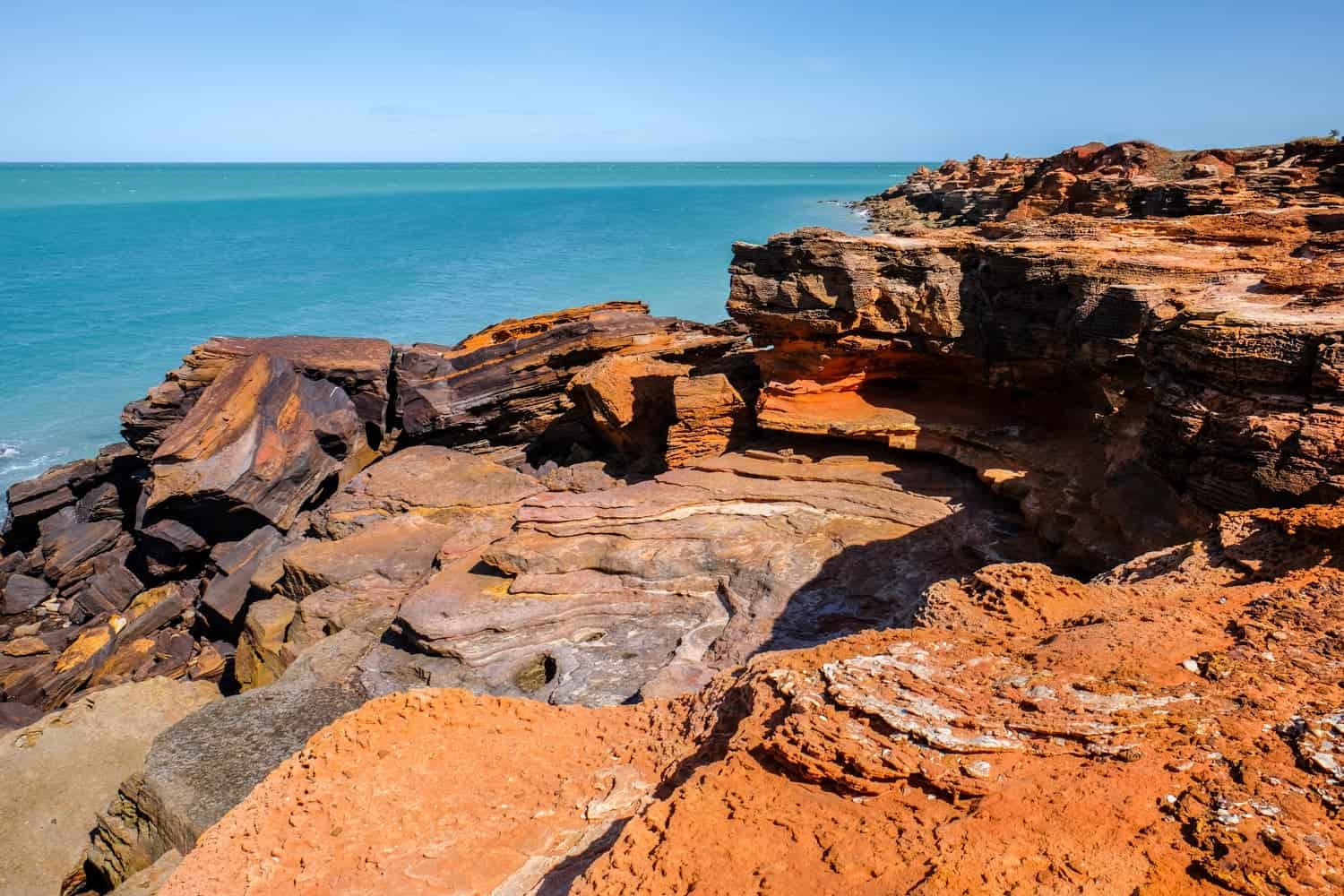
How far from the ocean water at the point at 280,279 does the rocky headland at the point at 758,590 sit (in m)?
14.5

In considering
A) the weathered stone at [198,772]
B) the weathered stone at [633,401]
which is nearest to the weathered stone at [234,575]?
the weathered stone at [198,772]

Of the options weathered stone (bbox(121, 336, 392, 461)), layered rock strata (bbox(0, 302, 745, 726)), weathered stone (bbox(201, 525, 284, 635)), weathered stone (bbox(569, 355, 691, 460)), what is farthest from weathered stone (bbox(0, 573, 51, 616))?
weathered stone (bbox(569, 355, 691, 460))

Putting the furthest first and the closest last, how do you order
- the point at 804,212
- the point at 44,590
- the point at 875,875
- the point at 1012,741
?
the point at 804,212
the point at 44,590
the point at 1012,741
the point at 875,875

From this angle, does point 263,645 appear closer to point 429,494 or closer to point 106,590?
point 429,494

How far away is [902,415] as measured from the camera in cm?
1123

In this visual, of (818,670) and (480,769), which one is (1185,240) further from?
(480,769)

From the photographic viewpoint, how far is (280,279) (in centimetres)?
5747

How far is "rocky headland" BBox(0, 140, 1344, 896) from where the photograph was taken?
3.12 metres

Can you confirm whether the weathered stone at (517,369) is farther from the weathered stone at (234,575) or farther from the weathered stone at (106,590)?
the weathered stone at (106,590)

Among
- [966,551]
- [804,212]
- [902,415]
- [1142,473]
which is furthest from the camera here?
[804,212]

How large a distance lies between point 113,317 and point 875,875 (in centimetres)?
5263

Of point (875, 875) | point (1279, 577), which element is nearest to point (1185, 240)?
point (1279, 577)

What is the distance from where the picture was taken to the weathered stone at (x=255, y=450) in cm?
1354

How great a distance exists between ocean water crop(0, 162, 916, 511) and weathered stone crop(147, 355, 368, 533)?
1348 centimetres
